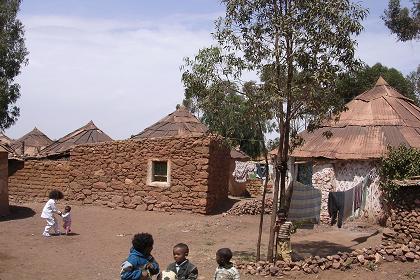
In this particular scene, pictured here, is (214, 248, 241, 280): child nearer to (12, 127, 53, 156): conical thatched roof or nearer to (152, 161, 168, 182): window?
(152, 161, 168, 182): window

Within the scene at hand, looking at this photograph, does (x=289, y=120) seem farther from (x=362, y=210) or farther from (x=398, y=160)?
(x=362, y=210)

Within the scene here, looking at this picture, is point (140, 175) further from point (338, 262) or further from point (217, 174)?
point (338, 262)

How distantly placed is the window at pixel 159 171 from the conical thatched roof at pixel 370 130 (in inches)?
165

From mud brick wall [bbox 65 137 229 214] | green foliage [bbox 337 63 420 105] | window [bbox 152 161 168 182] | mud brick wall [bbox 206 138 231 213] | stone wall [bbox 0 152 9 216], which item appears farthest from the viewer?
green foliage [bbox 337 63 420 105]

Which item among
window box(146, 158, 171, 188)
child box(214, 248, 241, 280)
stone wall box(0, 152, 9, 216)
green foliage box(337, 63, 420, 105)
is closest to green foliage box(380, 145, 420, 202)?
window box(146, 158, 171, 188)

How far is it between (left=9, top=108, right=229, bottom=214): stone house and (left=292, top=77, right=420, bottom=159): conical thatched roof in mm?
2962

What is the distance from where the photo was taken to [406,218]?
10.1 metres

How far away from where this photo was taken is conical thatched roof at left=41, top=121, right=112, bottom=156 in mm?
20497

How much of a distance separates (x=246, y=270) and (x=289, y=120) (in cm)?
294

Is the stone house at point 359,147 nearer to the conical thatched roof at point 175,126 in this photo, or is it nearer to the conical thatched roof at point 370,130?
the conical thatched roof at point 370,130

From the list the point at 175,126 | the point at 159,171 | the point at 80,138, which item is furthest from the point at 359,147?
the point at 80,138

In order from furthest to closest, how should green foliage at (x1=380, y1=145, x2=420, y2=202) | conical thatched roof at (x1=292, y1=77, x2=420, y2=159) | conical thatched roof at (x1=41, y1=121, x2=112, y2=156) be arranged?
conical thatched roof at (x1=41, y1=121, x2=112, y2=156) < conical thatched roof at (x1=292, y1=77, x2=420, y2=159) < green foliage at (x1=380, y1=145, x2=420, y2=202)

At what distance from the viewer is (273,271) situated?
8344mm

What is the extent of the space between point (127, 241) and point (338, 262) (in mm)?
5371
